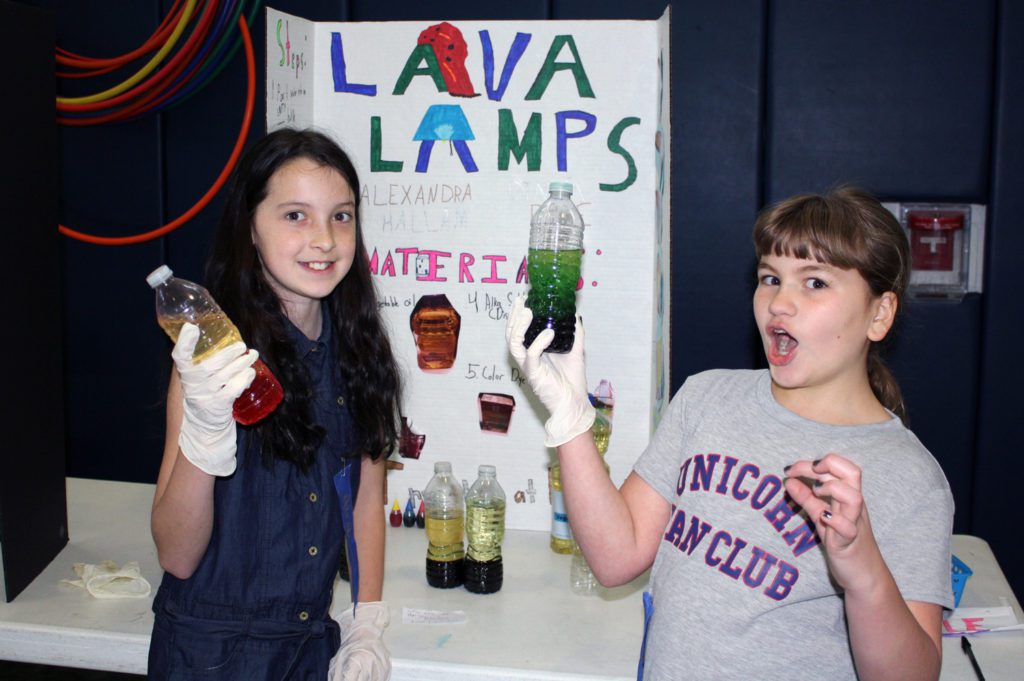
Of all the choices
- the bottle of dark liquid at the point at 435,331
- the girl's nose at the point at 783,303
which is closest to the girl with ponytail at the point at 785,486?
the girl's nose at the point at 783,303

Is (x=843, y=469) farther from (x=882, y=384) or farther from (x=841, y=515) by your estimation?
(x=882, y=384)

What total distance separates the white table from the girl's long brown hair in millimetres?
758

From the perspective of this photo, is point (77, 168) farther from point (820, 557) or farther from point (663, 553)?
point (820, 557)

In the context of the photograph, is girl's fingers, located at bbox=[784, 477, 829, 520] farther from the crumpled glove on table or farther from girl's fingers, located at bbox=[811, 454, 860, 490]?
the crumpled glove on table

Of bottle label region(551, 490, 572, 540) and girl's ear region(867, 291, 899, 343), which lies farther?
bottle label region(551, 490, 572, 540)

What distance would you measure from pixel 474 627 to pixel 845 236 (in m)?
0.99

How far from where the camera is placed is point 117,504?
2303 mm

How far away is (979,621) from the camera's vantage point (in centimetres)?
170

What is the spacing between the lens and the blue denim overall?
145 cm

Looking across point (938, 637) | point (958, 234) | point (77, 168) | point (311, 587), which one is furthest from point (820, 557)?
point (77, 168)

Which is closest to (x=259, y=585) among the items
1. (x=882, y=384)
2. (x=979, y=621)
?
(x=882, y=384)

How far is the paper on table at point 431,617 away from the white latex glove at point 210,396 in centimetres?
56

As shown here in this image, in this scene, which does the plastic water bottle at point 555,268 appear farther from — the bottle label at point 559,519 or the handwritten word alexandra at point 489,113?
the bottle label at point 559,519

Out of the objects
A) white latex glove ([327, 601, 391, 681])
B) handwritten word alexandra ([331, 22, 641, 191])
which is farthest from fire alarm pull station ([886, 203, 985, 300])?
white latex glove ([327, 601, 391, 681])
